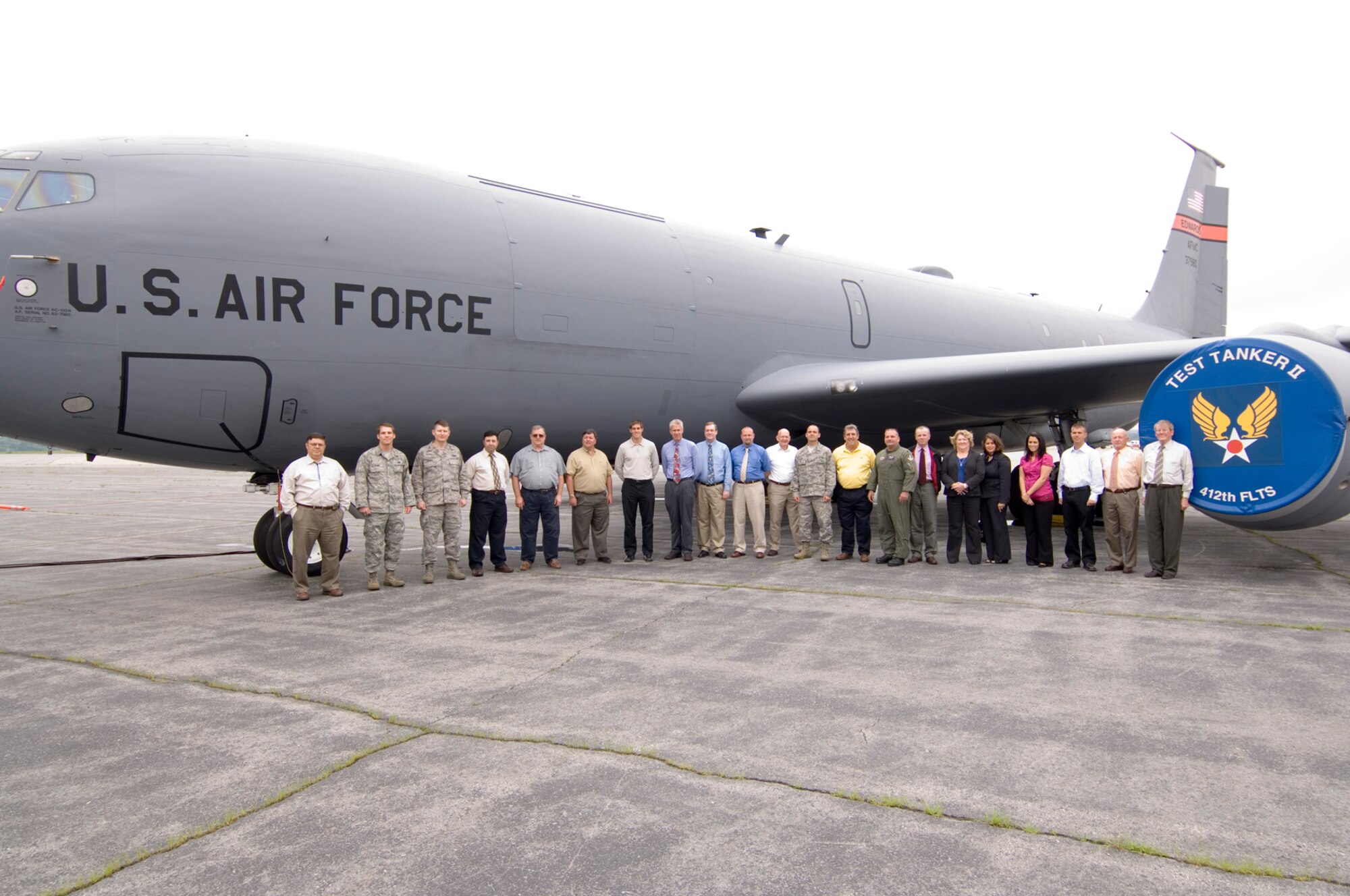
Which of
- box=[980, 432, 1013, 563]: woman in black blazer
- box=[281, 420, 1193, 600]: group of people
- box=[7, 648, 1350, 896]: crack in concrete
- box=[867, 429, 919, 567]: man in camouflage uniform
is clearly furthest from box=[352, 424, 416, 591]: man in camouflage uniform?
box=[980, 432, 1013, 563]: woman in black blazer

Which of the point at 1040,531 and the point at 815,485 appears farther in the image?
the point at 815,485

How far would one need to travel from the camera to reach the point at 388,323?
23.2 ft

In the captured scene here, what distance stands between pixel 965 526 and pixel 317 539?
615cm

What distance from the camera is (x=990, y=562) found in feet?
27.3

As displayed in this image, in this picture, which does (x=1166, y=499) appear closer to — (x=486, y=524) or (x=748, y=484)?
(x=748, y=484)

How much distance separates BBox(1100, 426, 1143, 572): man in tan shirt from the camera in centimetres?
750

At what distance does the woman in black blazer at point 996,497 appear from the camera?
8.16m

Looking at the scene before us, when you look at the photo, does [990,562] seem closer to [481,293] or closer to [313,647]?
[481,293]

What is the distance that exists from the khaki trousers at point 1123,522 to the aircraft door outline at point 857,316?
394cm

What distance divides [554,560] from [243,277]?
368 cm

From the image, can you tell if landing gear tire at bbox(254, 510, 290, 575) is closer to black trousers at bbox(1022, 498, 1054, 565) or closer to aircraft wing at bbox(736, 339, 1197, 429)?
aircraft wing at bbox(736, 339, 1197, 429)

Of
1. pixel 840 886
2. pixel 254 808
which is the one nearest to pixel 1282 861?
pixel 840 886

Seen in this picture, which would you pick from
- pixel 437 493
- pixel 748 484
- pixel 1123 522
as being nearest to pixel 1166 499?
pixel 1123 522

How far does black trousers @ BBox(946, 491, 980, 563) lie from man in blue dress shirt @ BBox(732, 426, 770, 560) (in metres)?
1.93
